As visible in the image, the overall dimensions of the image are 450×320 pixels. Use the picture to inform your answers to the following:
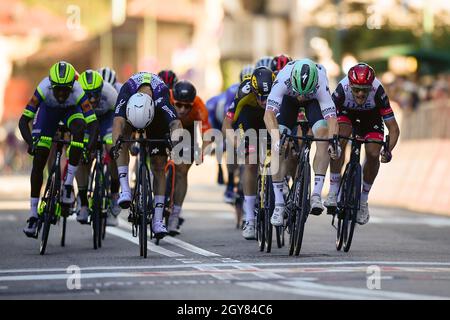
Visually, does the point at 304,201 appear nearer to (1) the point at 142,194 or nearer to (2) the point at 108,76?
(1) the point at 142,194

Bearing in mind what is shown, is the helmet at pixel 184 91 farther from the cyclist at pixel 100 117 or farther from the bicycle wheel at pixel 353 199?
the bicycle wheel at pixel 353 199

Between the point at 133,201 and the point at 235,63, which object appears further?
the point at 235,63

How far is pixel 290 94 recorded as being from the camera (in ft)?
46.6

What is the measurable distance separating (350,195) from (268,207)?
2.72ft

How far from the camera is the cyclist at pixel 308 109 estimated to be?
13.9 m

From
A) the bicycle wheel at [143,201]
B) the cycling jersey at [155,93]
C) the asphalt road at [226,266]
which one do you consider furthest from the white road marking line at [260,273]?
the cycling jersey at [155,93]

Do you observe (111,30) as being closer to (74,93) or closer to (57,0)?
(57,0)

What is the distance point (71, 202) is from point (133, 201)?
135 centimetres

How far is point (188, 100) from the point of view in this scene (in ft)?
55.6

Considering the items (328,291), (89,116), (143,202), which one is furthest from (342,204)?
(328,291)

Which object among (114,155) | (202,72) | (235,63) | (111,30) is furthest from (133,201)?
(111,30)

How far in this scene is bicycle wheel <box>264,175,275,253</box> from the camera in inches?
568
